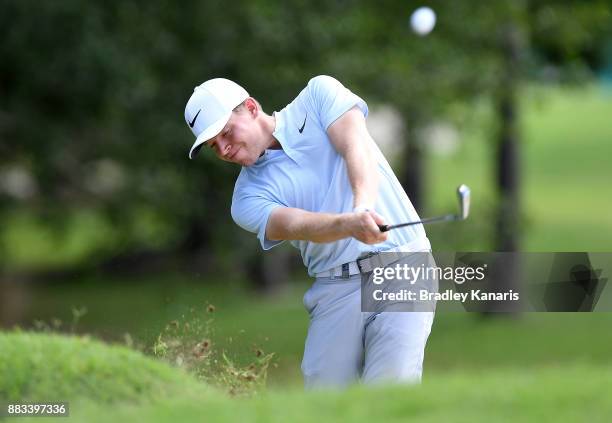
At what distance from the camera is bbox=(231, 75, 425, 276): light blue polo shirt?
552 centimetres

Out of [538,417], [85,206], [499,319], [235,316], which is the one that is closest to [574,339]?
[499,319]

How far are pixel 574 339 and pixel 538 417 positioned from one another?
14.9m

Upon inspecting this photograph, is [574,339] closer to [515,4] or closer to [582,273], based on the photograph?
[515,4]

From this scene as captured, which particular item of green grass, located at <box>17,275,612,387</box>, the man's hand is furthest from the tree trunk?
the man's hand

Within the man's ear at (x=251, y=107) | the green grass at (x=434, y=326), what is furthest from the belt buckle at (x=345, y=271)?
the green grass at (x=434, y=326)

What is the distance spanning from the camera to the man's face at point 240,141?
5559mm

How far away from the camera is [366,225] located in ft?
16.8

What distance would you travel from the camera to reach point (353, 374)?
565 cm

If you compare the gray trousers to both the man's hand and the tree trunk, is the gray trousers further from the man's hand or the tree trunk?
the tree trunk

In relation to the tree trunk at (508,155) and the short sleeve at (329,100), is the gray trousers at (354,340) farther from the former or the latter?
the tree trunk at (508,155)

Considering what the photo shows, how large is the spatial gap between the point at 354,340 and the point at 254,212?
0.72 metres

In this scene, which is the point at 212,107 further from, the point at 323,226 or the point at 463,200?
the point at 463,200

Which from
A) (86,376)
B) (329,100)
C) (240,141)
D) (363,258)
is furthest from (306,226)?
(86,376)

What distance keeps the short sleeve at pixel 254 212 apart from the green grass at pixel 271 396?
710 mm
